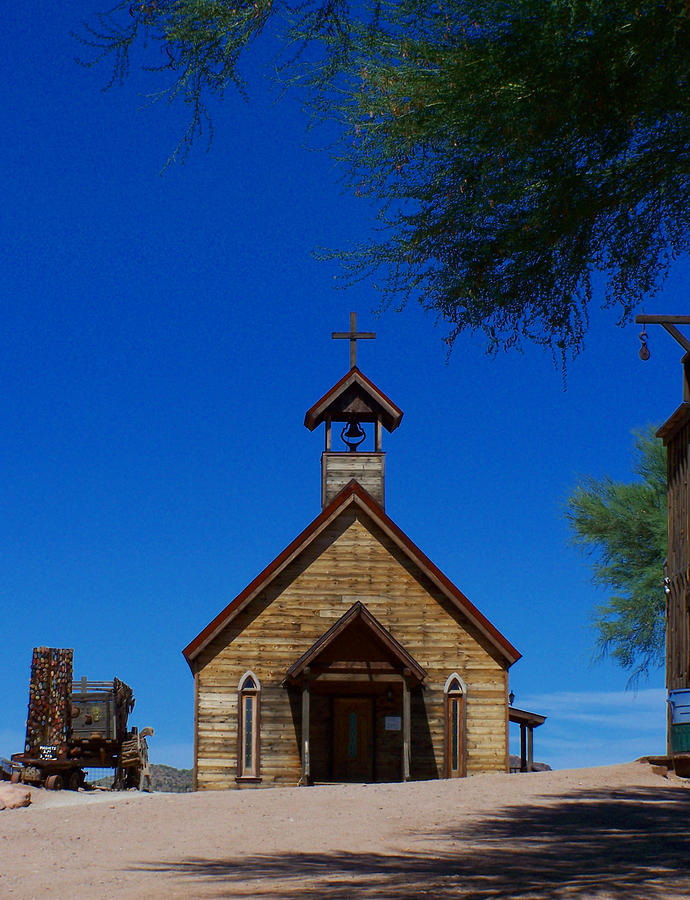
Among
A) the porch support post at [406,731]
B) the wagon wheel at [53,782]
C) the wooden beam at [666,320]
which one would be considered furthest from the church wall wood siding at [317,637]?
the wooden beam at [666,320]

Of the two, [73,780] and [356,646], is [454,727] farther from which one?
[73,780]

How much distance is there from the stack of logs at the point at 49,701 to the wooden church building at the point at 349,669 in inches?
129

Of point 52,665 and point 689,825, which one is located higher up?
point 52,665

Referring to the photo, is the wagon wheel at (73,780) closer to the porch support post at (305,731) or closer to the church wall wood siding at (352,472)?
the porch support post at (305,731)

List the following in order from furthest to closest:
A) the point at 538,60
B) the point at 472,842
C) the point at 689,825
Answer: the point at 689,825, the point at 472,842, the point at 538,60

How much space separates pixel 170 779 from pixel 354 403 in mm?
33290

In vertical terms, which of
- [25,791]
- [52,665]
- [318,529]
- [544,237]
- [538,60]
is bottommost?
[25,791]

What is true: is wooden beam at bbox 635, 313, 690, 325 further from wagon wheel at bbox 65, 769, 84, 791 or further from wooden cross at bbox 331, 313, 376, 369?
wagon wheel at bbox 65, 769, 84, 791

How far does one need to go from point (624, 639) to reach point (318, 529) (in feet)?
47.9

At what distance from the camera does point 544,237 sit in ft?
45.5

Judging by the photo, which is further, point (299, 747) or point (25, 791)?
point (299, 747)

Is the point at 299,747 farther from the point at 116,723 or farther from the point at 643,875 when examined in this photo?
the point at 643,875

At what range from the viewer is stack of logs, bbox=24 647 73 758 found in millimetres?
28000

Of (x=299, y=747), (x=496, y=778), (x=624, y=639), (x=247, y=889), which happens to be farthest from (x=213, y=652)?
(x=247, y=889)
